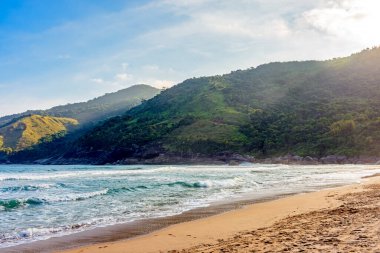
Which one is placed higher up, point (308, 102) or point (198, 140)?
point (308, 102)

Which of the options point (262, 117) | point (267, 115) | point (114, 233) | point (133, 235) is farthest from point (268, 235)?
point (267, 115)

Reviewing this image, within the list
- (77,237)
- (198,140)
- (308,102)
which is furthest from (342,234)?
(308,102)

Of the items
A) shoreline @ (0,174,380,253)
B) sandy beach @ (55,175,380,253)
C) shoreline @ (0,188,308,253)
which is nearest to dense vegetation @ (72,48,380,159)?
shoreline @ (0,188,308,253)

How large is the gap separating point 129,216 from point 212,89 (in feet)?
474

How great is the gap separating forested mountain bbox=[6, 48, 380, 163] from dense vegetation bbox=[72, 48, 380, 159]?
265 mm

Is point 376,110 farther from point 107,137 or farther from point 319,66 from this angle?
point 107,137

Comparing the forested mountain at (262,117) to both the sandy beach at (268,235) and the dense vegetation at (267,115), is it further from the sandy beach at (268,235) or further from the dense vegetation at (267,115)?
the sandy beach at (268,235)

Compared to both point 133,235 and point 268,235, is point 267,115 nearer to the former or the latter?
point 133,235

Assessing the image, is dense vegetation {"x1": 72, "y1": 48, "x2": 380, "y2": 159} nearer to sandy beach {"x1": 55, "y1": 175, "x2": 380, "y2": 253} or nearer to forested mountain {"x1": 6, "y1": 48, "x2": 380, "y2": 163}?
forested mountain {"x1": 6, "y1": 48, "x2": 380, "y2": 163}

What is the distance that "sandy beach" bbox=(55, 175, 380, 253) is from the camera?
8125mm

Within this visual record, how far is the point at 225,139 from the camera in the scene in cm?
10544

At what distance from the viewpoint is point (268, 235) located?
10016 mm

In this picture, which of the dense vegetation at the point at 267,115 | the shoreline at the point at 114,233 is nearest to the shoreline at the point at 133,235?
the shoreline at the point at 114,233

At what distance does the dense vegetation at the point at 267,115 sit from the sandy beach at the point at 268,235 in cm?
6562
